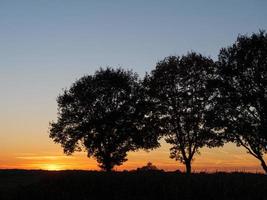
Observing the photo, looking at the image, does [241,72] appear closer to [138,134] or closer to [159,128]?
[159,128]

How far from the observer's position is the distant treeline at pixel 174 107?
201 ft

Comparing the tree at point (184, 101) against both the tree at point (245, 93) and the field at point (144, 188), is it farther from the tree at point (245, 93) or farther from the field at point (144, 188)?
the field at point (144, 188)

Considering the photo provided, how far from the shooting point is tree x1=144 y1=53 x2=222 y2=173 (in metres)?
68.1

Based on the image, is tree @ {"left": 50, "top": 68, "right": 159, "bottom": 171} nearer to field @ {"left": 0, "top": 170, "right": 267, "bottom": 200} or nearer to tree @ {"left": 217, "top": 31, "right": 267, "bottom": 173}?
tree @ {"left": 217, "top": 31, "right": 267, "bottom": 173}

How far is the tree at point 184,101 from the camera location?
223ft

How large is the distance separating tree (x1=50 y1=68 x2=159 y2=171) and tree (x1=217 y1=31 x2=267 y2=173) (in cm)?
1619

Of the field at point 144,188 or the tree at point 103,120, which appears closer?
the field at point 144,188

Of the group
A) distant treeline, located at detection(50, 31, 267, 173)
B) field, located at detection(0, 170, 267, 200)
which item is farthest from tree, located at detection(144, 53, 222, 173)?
field, located at detection(0, 170, 267, 200)

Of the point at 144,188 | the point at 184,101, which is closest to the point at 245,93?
the point at 184,101

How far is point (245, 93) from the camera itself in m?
61.1

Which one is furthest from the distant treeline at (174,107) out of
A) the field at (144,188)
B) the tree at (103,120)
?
the field at (144,188)

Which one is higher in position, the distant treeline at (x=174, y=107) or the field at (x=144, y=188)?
the distant treeline at (x=174, y=107)

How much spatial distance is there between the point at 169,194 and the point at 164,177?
3.76 metres

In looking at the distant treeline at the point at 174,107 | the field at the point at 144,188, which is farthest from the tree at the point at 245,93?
the field at the point at 144,188
